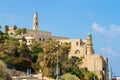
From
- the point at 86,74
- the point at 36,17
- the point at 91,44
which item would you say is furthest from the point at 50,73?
the point at 36,17

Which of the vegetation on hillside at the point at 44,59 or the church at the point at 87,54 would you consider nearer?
the vegetation on hillside at the point at 44,59

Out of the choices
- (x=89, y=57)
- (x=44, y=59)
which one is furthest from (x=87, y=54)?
(x=44, y=59)

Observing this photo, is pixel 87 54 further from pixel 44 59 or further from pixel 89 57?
pixel 44 59

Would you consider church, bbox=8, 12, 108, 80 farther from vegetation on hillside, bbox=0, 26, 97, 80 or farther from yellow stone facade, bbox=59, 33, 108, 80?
vegetation on hillside, bbox=0, 26, 97, 80

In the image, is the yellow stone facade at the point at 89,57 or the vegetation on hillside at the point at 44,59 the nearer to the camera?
the vegetation on hillside at the point at 44,59

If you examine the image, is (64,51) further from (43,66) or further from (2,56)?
(2,56)

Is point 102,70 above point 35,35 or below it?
below

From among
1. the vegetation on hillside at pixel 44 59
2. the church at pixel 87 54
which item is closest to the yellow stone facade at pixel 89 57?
the church at pixel 87 54

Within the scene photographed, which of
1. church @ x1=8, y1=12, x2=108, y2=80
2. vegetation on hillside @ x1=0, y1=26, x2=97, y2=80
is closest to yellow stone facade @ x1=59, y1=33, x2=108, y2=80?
church @ x1=8, y1=12, x2=108, y2=80

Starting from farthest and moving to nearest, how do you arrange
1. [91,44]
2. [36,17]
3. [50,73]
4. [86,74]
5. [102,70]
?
[36,17] < [91,44] < [102,70] < [86,74] < [50,73]

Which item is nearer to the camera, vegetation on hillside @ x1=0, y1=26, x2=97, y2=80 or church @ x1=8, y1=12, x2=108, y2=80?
vegetation on hillside @ x1=0, y1=26, x2=97, y2=80

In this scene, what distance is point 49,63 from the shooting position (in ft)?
183

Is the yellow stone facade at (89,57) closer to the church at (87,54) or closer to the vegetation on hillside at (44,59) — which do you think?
the church at (87,54)

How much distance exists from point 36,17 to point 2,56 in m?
63.4
